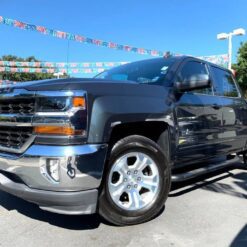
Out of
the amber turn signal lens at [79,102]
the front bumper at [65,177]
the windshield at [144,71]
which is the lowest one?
the front bumper at [65,177]

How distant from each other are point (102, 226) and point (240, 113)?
3.22 meters

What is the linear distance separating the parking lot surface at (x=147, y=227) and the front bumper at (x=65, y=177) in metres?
0.38

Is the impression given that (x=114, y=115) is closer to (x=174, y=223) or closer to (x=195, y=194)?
(x=174, y=223)

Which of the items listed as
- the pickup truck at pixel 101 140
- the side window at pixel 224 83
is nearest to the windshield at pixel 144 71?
the pickup truck at pixel 101 140

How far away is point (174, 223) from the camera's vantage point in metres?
3.88

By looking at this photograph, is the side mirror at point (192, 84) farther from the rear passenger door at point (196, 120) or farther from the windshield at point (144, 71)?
the windshield at point (144, 71)

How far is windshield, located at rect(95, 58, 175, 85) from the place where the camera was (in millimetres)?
4613

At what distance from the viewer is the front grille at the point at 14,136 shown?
3.35m

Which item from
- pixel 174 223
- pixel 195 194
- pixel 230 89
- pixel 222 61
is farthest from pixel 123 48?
pixel 174 223

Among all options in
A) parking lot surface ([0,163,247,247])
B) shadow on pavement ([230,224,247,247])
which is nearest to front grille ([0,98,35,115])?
parking lot surface ([0,163,247,247])

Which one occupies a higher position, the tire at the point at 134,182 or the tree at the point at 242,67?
the tree at the point at 242,67

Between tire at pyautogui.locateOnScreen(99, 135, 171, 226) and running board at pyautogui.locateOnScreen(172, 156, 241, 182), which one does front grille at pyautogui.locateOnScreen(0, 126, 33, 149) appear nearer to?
tire at pyautogui.locateOnScreen(99, 135, 171, 226)

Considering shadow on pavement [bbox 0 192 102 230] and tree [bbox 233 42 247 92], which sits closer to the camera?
shadow on pavement [bbox 0 192 102 230]

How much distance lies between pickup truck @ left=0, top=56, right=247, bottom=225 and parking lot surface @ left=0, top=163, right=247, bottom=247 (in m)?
0.20
